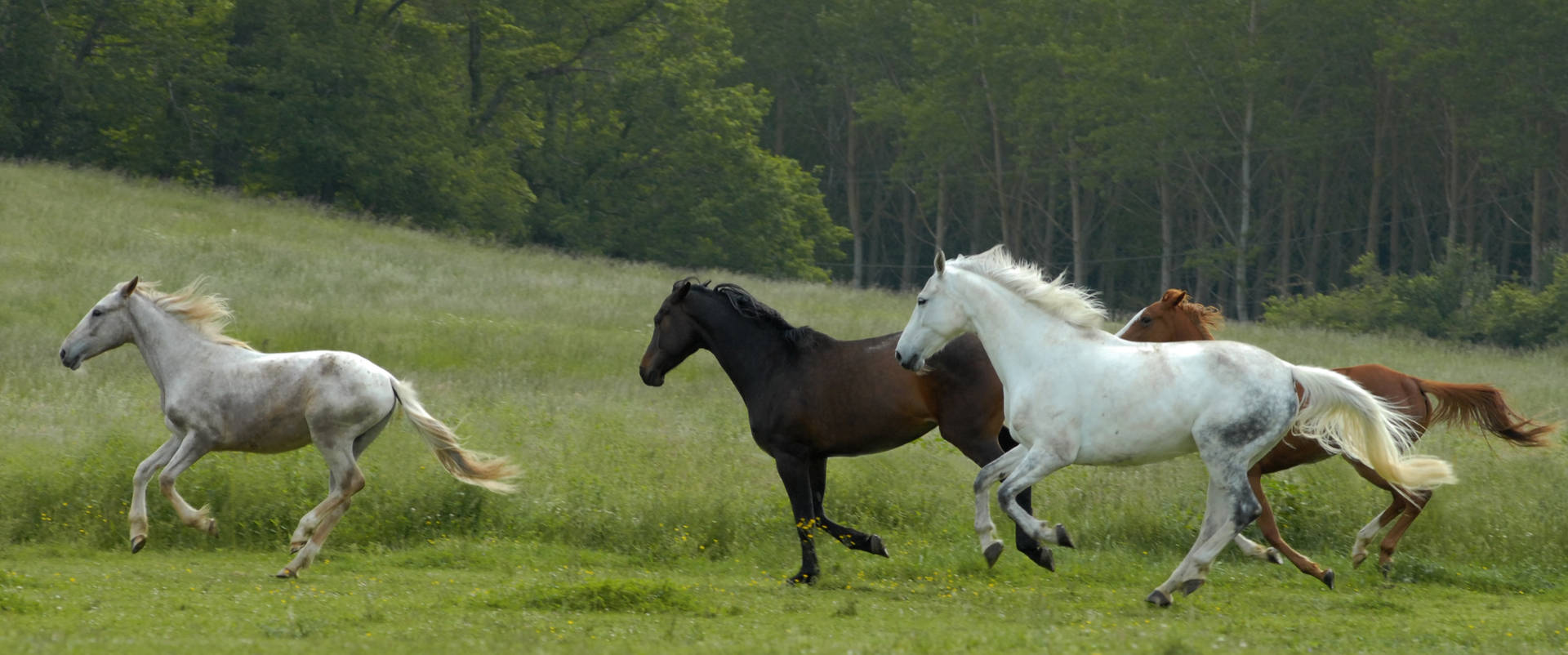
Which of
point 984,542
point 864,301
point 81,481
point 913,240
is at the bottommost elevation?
point 913,240

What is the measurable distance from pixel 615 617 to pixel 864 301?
84.0 feet

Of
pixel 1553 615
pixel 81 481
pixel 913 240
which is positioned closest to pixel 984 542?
pixel 1553 615

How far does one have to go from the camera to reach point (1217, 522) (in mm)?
7828

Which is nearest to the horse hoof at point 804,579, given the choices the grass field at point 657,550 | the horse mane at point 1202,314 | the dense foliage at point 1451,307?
the grass field at point 657,550

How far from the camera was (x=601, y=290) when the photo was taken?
29.7m

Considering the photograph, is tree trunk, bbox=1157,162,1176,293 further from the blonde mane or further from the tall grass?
the blonde mane

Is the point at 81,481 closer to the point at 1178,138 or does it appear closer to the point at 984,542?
the point at 984,542

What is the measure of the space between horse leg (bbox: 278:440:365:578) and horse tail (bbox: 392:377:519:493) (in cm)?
44

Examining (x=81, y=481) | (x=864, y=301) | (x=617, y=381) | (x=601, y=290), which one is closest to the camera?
(x=81, y=481)

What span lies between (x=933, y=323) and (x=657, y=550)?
293cm

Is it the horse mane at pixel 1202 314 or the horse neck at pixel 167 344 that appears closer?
the horse neck at pixel 167 344

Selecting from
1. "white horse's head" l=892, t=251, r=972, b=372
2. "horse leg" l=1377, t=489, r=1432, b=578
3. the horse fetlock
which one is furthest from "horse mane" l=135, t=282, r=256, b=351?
"horse leg" l=1377, t=489, r=1432, b=578

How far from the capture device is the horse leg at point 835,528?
902 cm

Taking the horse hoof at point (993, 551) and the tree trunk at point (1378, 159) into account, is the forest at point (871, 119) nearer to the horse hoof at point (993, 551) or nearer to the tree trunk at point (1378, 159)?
the tree trunk at point (1378, 159)
